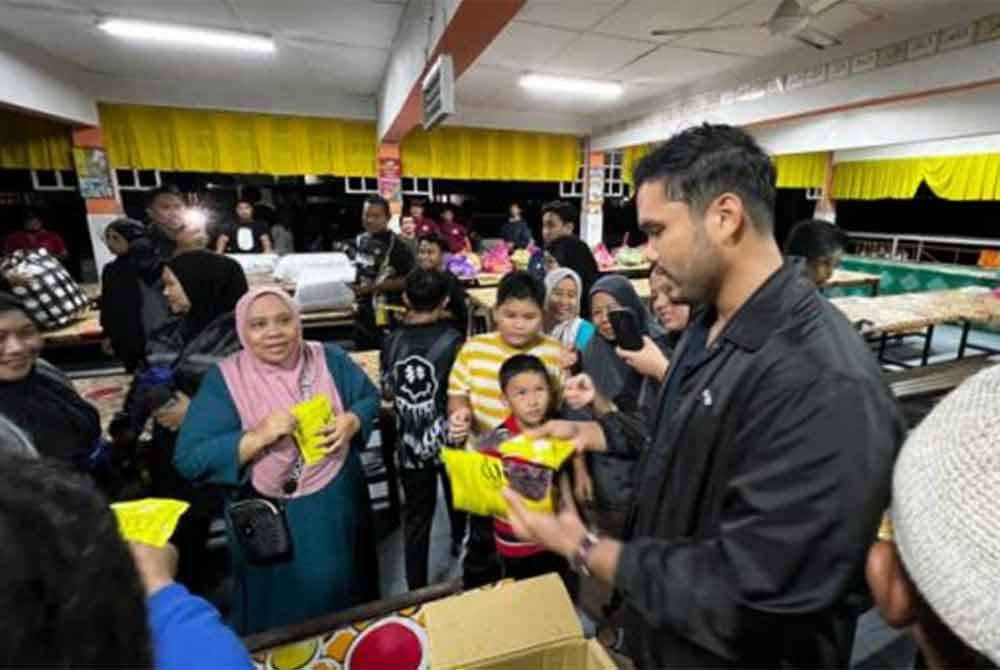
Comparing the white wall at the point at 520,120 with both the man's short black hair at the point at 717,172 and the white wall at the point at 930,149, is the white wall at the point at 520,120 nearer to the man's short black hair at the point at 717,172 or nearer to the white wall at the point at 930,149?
the white wall at the point at 930,149

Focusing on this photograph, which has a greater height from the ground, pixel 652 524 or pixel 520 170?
pixel 520 170

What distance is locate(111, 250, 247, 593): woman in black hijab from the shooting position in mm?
1773

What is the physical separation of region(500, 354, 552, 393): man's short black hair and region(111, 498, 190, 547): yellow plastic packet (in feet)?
3.46

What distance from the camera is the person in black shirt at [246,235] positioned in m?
6.54

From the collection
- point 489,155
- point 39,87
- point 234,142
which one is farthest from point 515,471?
point 489,155

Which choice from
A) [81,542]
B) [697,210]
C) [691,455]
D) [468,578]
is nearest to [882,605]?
[691,455]

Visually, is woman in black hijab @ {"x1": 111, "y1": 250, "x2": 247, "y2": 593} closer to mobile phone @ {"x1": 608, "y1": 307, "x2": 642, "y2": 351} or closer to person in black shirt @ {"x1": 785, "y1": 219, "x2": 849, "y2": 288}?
mobile phone @ {"x1": 608, "y1": 307, "x2": 642, "y2": 351}

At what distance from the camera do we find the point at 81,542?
0.36 metres

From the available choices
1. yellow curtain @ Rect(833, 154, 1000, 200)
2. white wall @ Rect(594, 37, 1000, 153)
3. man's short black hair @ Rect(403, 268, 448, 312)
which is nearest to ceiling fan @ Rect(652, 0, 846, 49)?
white wall @ Rect(594, 37, 1000, 153)

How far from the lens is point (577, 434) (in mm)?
1398

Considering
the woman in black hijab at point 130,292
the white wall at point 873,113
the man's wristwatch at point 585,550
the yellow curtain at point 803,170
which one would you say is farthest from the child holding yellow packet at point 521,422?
the yellow curtain at point 803,170

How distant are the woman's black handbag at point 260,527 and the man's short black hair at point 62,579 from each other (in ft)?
3.57

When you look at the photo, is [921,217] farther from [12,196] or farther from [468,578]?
[12,196]

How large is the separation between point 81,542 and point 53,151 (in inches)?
325
